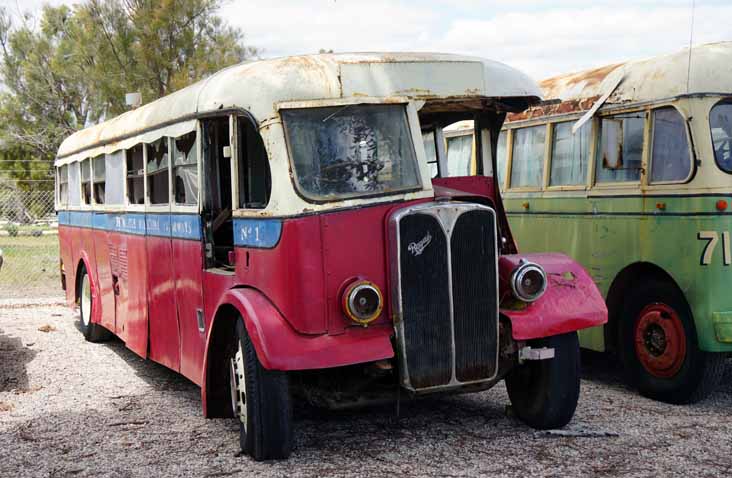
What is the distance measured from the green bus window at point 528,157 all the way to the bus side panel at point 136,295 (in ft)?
12.2

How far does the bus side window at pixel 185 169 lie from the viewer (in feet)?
24.2

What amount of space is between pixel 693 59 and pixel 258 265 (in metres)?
3.82

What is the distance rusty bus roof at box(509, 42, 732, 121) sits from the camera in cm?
763

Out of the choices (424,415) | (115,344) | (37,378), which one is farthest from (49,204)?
(424,415)

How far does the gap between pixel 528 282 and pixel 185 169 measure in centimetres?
284

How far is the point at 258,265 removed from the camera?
6297 mm

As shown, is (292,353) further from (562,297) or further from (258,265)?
(562,297)

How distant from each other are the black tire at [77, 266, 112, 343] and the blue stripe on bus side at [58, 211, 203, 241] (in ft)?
2.32

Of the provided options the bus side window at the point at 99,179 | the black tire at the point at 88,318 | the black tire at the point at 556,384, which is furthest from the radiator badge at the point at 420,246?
the black tire at the point at 88,318

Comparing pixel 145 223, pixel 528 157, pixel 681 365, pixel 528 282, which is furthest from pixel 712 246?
pixel 145 223

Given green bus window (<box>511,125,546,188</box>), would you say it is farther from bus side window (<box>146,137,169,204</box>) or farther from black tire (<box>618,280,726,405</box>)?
bus side window (<box>146,137,169,204</box>)

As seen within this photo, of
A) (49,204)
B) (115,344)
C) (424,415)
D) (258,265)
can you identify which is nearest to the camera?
(258,265)

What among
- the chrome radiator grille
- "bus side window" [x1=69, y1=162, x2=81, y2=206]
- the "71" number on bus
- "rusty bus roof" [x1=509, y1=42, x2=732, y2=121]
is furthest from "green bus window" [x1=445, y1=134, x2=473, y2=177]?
→ "bus side window" [x1=69, y1=162, x2=81, y2=206]

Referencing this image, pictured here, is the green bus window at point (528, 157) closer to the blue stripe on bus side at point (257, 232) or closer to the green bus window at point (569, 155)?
the green bus window at point (569, 155)
